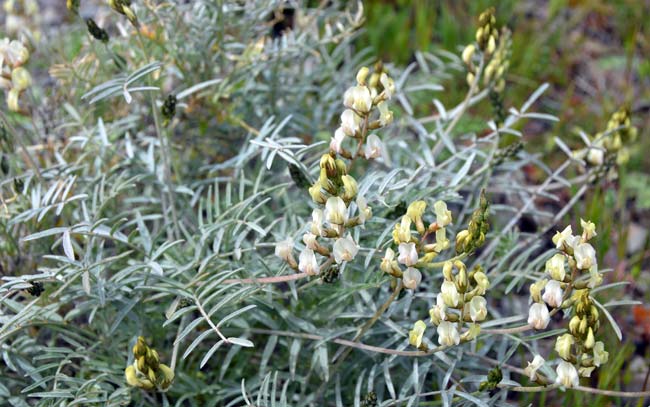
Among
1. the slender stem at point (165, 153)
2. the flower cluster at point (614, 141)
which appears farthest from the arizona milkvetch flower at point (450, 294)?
the flower cluster at point (614, 141)

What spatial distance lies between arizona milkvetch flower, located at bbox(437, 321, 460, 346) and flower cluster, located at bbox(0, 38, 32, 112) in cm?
116

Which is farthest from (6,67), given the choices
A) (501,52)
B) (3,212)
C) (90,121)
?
(501,52)

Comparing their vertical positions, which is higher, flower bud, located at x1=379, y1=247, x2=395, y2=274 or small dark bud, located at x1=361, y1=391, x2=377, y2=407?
flower bud, located at x1=379, y1=247, x2=395, y2=274

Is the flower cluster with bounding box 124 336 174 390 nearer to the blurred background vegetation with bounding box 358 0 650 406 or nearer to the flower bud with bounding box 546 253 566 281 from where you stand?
the flower bud with bounding box 546 253 566 281

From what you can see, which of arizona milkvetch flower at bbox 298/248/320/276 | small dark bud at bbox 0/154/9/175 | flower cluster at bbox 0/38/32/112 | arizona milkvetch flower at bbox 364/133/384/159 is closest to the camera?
arizona milkvetch flower at bbox 298/248/320/276

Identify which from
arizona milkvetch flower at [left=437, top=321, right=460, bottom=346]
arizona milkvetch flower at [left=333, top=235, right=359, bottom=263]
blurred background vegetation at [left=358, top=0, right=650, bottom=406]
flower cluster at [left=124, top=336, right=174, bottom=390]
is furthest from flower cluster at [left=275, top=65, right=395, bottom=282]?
blurred background vegetation at [left=358, top=0, right=650, bottom=406]

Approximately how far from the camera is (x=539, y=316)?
1569 millimetres

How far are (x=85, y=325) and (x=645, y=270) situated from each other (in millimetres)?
2012

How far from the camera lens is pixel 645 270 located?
2.98 metres

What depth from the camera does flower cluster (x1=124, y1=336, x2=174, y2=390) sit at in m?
1.51

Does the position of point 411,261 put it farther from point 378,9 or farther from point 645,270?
point 378,9

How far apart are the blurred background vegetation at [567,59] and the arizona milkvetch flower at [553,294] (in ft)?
4.87

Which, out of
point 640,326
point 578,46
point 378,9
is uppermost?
point 378,9

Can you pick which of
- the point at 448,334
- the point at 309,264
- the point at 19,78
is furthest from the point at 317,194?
the point at 19,78
